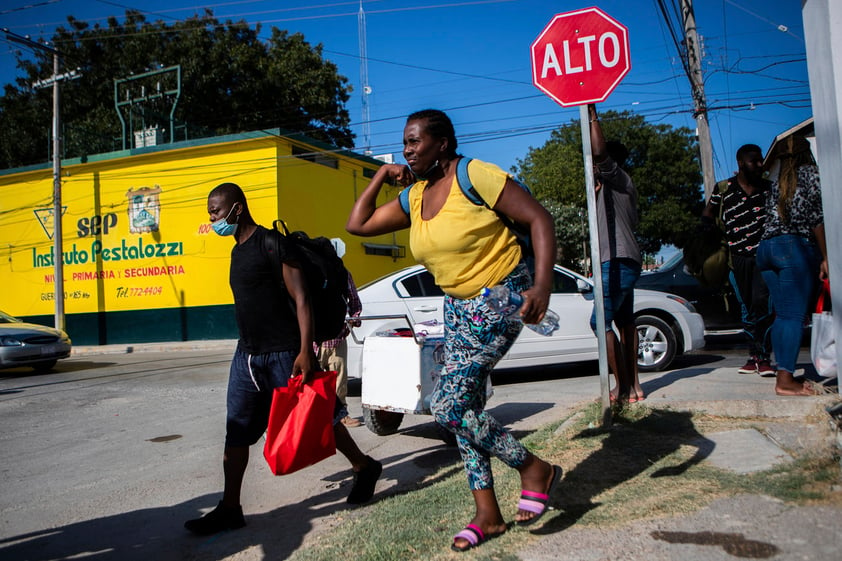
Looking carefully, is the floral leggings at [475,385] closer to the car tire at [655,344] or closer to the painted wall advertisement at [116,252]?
the car tire at [655,344]

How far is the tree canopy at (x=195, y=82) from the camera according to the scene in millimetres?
30281

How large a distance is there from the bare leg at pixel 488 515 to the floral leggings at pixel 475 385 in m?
0.03

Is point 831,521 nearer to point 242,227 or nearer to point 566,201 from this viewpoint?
point 242,227

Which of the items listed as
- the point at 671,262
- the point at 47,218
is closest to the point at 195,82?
the point at 47,218

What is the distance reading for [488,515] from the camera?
2.73 meters

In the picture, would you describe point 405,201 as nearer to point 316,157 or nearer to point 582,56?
point 582,56

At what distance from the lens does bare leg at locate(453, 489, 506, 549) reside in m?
2.71

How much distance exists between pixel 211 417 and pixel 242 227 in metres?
3.93

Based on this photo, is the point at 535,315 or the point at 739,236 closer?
the point at 535,315

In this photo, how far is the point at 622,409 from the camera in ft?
14.9

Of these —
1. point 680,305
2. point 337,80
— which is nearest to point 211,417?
point 680,305

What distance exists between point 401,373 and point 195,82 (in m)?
28.8

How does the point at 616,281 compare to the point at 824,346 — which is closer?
the point at 824,346

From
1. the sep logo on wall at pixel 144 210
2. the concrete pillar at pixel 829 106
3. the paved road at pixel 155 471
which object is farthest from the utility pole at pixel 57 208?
the concrete pillar at pixel 829 106
